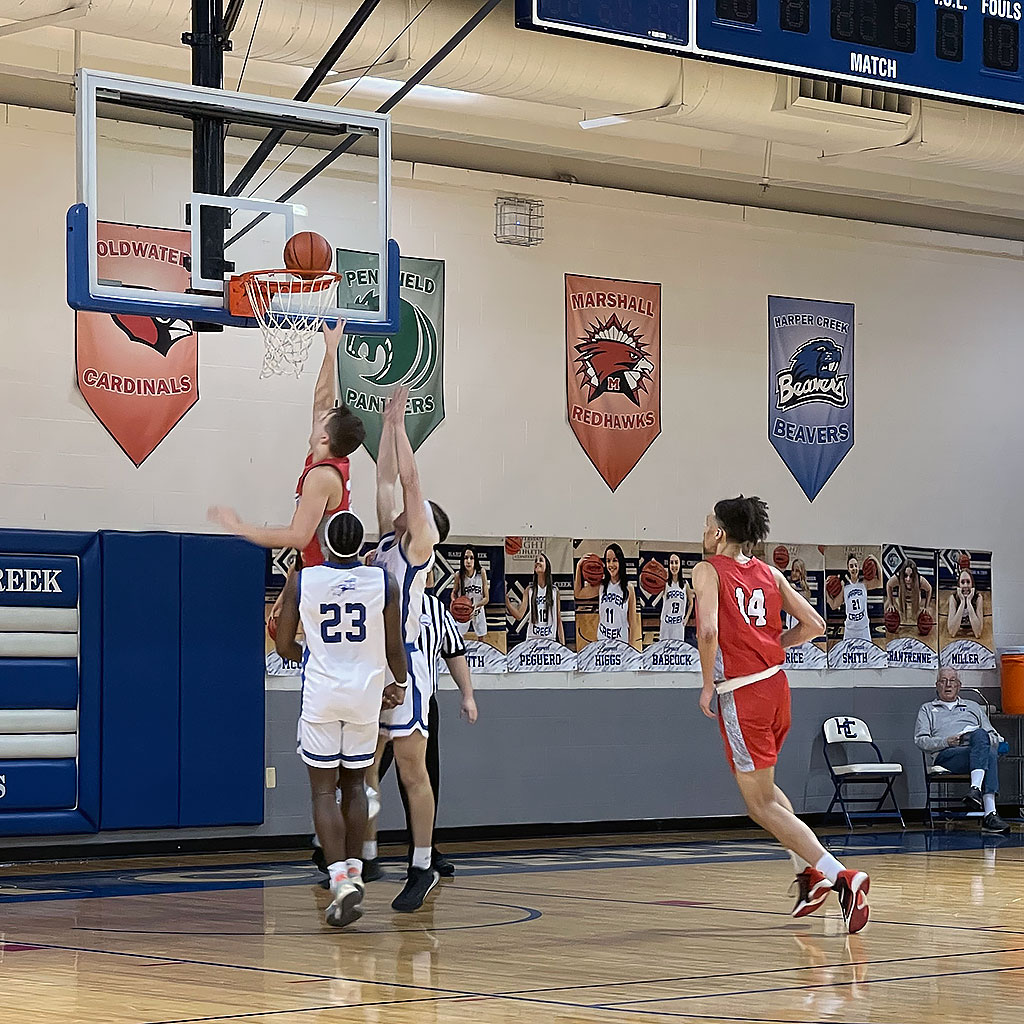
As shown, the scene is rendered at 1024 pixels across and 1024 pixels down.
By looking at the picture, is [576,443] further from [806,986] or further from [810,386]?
[806,986]

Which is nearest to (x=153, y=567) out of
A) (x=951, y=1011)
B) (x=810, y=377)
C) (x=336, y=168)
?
(x=336, y=168)

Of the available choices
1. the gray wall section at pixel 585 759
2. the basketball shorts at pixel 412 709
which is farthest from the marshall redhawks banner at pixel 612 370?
the basketball shorts at pixel 412 709

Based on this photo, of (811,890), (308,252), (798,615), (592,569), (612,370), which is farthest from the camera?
(612,370)

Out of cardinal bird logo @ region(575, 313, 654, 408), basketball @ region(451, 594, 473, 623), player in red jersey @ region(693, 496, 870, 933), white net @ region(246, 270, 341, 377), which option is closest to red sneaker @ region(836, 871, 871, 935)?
player in red jersey @ region(693, 496, 870, 933)

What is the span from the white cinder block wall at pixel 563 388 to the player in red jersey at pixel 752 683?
5472 mm

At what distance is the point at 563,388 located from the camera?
13.7m

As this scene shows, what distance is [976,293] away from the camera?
15750mm

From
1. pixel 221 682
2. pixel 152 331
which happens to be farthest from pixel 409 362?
pixel 221 682

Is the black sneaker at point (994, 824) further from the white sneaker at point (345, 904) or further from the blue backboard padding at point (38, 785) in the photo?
the white sneaker at point (345, 904)

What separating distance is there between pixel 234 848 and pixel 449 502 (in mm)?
2961

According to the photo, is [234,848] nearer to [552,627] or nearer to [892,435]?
[552,627]

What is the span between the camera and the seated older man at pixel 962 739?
14203 mm

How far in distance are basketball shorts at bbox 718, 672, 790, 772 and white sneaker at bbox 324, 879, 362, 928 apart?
1.67 meters

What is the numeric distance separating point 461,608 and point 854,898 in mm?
6281
